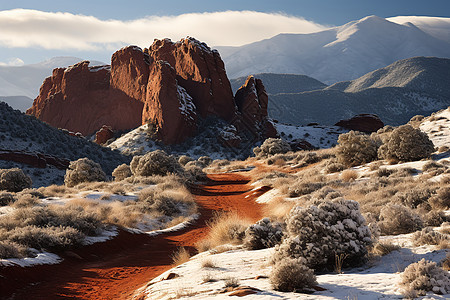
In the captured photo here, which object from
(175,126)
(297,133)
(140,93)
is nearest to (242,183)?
(175,126)

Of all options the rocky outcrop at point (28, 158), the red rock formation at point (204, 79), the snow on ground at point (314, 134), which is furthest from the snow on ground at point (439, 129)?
the red rock formation at point (204, 79)

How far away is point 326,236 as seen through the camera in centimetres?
652

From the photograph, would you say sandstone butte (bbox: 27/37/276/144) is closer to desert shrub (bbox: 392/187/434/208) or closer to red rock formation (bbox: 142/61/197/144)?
red rock formation (bbox: 142/61/197/144)

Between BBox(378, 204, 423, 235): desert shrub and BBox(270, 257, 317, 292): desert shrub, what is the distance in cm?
343

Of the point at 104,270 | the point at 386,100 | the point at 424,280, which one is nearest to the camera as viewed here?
the point at 424,280

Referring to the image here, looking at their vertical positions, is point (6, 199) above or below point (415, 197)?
below

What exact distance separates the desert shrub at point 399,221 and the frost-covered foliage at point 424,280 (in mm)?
3147

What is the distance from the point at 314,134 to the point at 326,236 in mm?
69304

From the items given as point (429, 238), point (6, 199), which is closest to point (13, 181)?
point (6, 199)

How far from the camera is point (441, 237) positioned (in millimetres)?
6340

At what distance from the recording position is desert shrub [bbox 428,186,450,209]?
973 cm

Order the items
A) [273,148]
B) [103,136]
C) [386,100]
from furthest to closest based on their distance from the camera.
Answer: [386,100], [103,136], [273,148]

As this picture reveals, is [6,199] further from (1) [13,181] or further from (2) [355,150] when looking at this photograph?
(2) [355,150]

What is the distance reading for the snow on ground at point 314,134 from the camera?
69.0 metres
